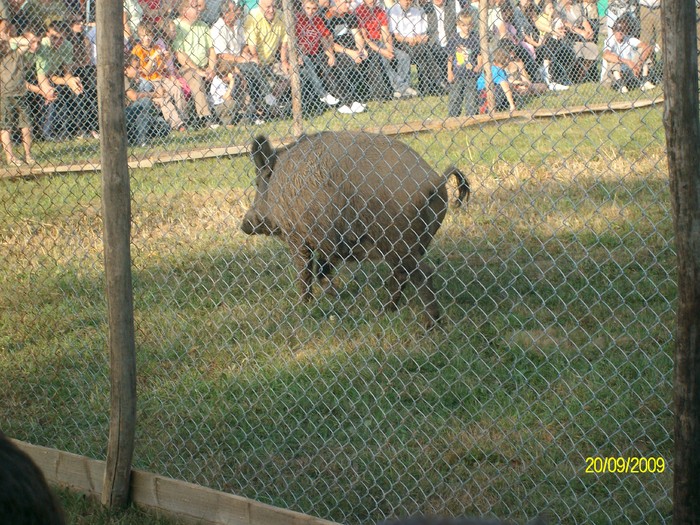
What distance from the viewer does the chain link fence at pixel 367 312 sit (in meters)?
3.88

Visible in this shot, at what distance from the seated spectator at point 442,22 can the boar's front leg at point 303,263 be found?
68.1 inches

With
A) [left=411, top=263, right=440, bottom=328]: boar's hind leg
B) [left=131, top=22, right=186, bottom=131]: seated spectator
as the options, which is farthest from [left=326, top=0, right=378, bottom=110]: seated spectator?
[left=411, top=263, right=440, bottom=328]: boar's hind leg

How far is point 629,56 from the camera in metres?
4.17

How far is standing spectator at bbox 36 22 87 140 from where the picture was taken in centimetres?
580

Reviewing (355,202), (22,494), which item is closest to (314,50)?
(355,202)

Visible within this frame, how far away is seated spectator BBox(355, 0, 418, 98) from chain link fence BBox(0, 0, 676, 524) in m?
0.03

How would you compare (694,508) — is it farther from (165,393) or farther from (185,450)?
(165,393)

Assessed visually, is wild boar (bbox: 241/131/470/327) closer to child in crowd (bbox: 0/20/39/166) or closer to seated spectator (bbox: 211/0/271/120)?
seated spectator (bbox: 211/0/271/120)

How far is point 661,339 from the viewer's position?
5.21 m

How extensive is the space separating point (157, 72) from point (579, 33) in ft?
7.69

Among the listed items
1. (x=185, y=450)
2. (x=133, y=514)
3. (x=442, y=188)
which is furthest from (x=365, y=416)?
(x=442, y=188)

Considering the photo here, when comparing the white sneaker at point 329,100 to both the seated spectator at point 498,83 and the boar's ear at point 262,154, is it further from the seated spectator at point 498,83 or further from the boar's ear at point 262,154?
the seated spectator at point 498,83
